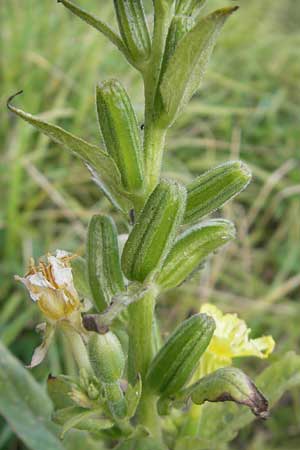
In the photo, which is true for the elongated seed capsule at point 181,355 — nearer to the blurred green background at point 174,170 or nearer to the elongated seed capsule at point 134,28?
the elongated seed capsule at point 134,28

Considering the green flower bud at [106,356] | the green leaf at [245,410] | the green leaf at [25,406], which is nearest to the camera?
the green flower bud at [106,356]

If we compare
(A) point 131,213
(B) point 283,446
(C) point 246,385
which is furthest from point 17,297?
(C) point 246,385

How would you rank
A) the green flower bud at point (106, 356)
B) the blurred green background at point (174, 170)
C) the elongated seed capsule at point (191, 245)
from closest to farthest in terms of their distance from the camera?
the green flower bud at point (106, 356), the elongated seed capsule at point (191, 245), the blurred green background at point (174, 170)

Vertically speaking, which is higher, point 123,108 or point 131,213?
point 123,108

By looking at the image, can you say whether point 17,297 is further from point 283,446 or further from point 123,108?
point 123,108

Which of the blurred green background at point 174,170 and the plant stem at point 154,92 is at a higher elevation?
the plant stem at point 154,92

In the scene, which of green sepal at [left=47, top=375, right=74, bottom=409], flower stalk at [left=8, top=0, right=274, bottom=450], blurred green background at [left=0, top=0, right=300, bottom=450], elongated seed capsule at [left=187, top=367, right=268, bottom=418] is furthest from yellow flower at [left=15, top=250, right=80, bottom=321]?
blurred green background at [left=0, top=0, right=300, bottom=450]

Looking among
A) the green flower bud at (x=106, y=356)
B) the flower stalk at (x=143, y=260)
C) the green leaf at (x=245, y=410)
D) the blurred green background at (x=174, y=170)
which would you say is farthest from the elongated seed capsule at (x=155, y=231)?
the blurred green background at (x=174, y=170)
